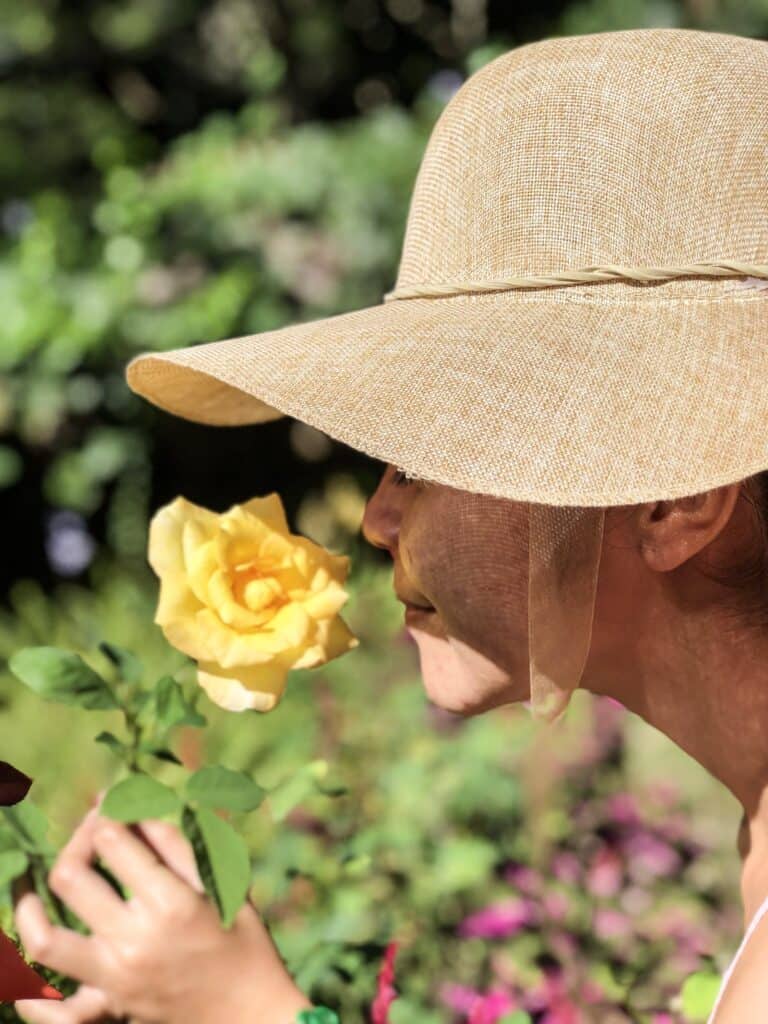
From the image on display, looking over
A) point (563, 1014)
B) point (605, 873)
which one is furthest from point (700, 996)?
point (605, 873)

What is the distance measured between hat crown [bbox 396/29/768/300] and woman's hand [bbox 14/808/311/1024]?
2.10ft

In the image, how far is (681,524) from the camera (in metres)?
1.10

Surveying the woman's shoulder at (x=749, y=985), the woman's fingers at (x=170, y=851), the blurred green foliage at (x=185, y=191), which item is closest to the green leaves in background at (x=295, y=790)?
the woman's fingers at (x=170, y=851)

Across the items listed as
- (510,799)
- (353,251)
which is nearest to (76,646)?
(510,799)

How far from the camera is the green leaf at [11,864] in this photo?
120cm

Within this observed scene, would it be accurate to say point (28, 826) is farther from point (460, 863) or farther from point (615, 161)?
point (460, 863)

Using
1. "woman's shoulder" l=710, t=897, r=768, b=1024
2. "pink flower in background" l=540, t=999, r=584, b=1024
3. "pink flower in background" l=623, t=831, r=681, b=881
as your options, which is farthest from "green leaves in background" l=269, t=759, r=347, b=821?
"pink flower in background" l=623, t=831, r=681, b=881

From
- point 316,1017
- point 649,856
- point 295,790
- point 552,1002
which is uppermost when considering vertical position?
point 295,790

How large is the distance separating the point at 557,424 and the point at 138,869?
0.60 meters

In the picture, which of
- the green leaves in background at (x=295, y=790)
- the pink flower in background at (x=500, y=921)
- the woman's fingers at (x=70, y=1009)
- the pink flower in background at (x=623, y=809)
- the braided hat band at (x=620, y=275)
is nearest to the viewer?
the braided hat band at (x=620, y=275)

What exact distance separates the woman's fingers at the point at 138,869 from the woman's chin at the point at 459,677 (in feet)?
1.02

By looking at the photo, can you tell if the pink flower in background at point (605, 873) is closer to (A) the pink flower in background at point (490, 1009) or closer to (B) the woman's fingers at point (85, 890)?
(A) the pink flower in background at point (490, 1009)

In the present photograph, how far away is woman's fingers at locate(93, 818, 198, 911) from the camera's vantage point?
1.19 meters

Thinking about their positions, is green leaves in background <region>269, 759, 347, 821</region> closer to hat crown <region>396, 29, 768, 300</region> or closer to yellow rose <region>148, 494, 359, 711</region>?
yellow rose <region>148, 494, 359, 711</region>
